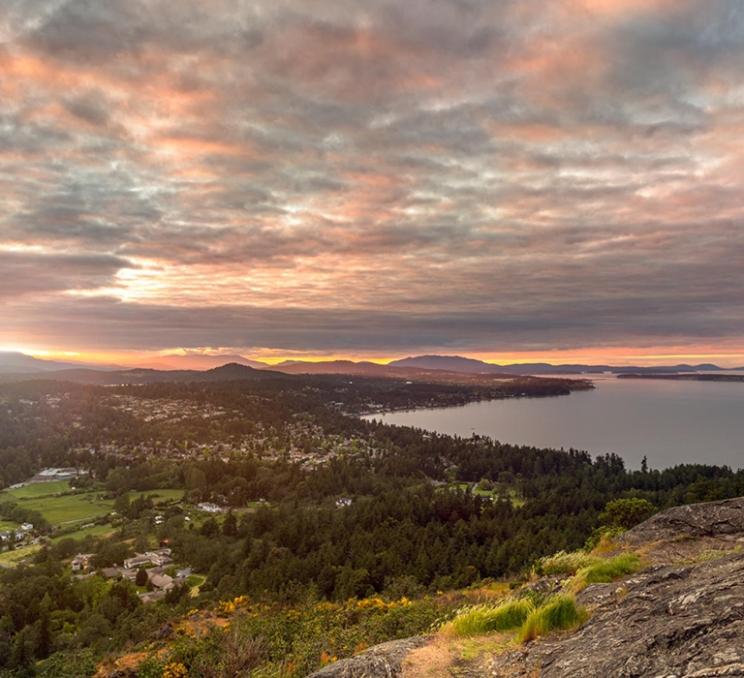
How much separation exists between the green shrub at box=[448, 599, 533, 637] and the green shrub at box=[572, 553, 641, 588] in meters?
1.73

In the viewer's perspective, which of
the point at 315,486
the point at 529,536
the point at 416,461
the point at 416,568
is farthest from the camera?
the point at 416,461

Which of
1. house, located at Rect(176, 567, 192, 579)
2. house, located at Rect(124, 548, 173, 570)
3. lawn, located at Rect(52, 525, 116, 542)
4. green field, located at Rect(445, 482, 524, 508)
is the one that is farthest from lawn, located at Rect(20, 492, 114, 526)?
green field, located at Rect(445, 482, 524, 508)

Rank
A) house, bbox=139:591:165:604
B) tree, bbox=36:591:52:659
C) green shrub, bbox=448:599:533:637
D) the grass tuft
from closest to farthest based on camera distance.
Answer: green shrub, bbox=448:599:533:637, the grass tuft, tree, bbox=36:591:52:659, house, bbox=139:591:165:604

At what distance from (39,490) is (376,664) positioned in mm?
174427

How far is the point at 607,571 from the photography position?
416 inches

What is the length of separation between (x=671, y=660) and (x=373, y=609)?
60.9 feet

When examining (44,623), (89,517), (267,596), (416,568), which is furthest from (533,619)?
(89,517)

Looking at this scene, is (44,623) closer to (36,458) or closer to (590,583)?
(590,583)

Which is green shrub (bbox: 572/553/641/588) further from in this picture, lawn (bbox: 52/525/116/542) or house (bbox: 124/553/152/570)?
lawn (bbox: 52/525/116/542)

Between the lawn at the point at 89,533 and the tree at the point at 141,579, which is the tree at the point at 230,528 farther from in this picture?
the lawn at the point at 89,533

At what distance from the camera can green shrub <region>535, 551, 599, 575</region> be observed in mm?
12710

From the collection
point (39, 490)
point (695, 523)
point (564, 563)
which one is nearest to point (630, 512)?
point (695, 523)

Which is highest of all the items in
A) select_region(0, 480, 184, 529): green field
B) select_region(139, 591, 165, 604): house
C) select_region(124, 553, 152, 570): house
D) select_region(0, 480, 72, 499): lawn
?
select_region(139, 591, 165, 604): house

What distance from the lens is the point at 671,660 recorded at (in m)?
5.66
